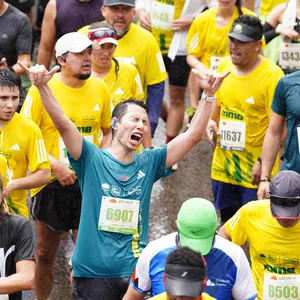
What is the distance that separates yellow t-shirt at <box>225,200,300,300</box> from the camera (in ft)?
23.6

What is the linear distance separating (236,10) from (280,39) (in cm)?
53

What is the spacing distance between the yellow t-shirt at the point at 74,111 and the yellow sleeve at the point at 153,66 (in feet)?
4.87

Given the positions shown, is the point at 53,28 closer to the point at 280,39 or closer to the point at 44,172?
the point at 280,39

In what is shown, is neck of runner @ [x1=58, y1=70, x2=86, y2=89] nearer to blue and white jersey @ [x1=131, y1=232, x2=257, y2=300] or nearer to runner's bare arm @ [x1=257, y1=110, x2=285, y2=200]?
runner's bare arm @ [x1=257, y1=110, x2=285, y2=200]

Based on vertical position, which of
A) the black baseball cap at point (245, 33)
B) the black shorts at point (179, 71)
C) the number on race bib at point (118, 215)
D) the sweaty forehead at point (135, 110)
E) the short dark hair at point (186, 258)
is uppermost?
the black baseball cap at point (245, 33)

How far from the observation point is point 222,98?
30.8 ft

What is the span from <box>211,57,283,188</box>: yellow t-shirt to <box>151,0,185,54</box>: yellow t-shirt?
99.1 inches

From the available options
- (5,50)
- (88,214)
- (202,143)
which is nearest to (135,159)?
(88,214)

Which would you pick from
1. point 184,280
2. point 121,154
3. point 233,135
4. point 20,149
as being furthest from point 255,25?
point 184,280

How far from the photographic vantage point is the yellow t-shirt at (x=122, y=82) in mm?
9492

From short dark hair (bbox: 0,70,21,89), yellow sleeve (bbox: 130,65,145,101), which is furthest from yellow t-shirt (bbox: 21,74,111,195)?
yellow sleeve (bbox: 130,65,145,101)

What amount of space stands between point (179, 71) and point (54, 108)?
17.2ft

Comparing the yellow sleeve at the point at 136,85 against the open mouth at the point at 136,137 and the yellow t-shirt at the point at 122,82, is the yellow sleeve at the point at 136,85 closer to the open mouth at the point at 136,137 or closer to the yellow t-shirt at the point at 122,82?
the yellow t-shirt at the point at 122,82

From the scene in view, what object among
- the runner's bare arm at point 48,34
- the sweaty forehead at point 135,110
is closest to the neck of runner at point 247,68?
the sweaty forehead at point 135,110
